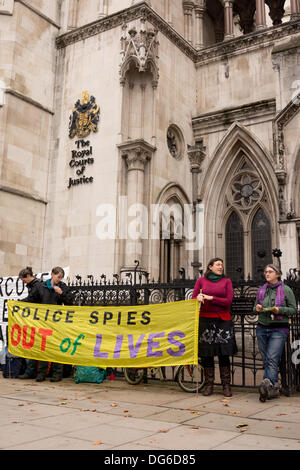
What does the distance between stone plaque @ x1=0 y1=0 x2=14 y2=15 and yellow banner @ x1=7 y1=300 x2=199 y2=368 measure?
45.3ft

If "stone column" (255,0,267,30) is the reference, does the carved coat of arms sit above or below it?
below

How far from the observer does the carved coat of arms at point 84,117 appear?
18.3 meters

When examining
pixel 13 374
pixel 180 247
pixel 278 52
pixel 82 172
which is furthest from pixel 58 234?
pixel 278 52

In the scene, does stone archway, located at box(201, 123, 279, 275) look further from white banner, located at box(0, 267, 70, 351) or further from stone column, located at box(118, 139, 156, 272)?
white banner, located at box(0, 267, 70, 351)

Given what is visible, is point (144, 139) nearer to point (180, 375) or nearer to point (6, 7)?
point (6, 7)

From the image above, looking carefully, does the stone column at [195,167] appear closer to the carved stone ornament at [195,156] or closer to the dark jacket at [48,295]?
the carved stone ornament at [195,156]

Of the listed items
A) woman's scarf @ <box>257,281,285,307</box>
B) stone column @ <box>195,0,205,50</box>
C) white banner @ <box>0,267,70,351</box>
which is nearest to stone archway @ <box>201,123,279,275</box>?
stone column @ <box>195,0,205,50</box>

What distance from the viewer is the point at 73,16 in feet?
67.8

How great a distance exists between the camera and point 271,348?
705 centimetres

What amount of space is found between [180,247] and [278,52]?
846 cm

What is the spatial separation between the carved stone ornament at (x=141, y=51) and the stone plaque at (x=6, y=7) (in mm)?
4875

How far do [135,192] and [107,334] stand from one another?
8.88 metres

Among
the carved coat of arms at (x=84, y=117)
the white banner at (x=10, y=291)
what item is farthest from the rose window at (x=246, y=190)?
the white banner at (x=10, y=291)

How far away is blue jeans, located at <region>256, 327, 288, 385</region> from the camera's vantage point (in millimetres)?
6930
